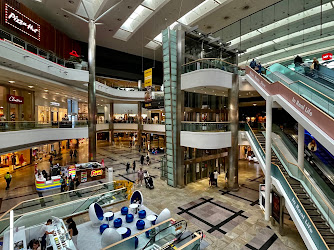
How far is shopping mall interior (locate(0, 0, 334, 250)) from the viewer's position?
22.9 ft

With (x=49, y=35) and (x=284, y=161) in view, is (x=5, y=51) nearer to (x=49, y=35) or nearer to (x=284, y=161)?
(x=49, y=35)

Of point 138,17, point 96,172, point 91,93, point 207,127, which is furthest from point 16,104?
point 207,127

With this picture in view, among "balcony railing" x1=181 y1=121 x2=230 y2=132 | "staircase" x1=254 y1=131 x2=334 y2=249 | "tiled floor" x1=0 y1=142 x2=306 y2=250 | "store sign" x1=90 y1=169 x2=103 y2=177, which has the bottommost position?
"tiled floor" x1=0 y1=142 x2=306 y2=250

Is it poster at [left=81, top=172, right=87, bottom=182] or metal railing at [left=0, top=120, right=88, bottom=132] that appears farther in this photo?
poster at [left=81, top=172, right=87, bottom=182]

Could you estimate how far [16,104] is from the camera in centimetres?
1700

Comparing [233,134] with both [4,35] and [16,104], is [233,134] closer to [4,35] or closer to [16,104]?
[4,35]

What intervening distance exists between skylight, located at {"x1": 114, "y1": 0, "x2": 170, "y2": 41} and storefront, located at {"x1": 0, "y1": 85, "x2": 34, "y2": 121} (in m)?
11.4

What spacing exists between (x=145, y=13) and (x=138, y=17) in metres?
1.27

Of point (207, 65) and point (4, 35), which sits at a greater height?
point (4, 35)

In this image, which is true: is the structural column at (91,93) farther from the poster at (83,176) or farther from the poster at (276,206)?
the poster at (276,206)

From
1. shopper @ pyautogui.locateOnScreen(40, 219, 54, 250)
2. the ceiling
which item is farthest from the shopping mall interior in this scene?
the ceiling

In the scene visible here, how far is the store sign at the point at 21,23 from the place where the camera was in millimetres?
12680

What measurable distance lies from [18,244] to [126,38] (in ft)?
70.1

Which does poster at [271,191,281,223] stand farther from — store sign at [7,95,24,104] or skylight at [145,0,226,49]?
store sign at [7,95,24,104]
